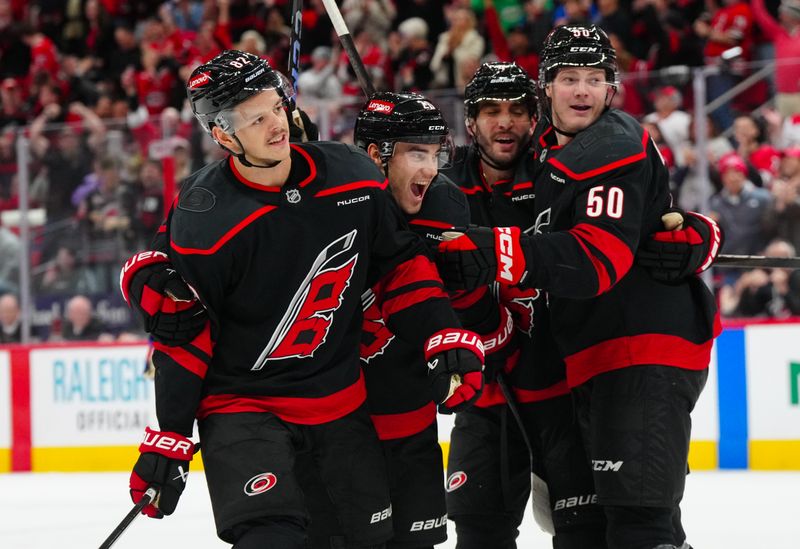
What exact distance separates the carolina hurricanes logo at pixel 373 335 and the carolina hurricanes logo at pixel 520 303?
15.5 inches

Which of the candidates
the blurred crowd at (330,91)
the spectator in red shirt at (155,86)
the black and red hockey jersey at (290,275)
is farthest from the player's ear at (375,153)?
the spectator in red shirt at (155,86)

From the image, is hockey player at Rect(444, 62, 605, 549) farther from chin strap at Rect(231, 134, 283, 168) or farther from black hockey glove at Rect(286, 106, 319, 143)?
chin strap at Rect(231, 134, 283, 168)

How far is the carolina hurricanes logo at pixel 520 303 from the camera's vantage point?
143 inches

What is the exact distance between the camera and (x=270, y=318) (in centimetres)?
305

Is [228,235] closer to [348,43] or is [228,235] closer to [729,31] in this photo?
[348,43]

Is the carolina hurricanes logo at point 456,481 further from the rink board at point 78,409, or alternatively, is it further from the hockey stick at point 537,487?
the rink board at point 78,409

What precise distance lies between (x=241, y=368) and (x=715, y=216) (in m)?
4.37

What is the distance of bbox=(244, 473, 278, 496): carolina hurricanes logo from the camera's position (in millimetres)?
2904

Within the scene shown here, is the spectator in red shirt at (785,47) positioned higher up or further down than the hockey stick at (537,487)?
higher up

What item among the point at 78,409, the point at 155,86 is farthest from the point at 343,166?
the point at 155,86

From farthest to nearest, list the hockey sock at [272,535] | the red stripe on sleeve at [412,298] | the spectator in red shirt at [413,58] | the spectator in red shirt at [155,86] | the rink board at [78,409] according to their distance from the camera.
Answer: the spectator in red shirt at [155,86] → the spectator in red shirt at [413,58] → the rink board at [78,409] → the red stripe on sleeve at [412,298] → the hockey sock at [272,535]

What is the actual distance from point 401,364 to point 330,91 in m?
6.02

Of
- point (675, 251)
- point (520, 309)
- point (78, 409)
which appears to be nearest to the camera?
point (675, 251)

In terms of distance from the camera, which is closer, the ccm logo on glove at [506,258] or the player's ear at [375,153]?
the ccm logo on glove at [506,258]
